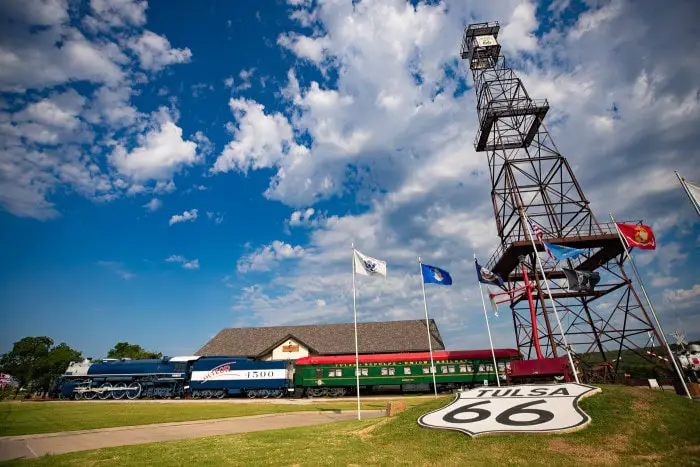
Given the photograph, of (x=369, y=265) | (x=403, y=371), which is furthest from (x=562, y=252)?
(x=403, y=371)

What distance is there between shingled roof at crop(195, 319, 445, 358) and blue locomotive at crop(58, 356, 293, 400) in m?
8.24

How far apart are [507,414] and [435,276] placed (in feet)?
49.4

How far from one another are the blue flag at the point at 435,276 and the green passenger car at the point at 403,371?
1121cm

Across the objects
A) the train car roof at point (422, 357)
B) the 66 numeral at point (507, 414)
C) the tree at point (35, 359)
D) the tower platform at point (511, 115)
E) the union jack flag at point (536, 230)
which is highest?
the tower platform at point (511, 115)

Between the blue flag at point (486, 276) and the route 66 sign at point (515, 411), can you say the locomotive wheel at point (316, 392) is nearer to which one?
the blue flag at point (486, 276)

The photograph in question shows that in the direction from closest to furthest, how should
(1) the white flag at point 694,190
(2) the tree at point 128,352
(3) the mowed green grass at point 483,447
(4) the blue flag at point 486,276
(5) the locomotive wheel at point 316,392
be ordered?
1. (3) the mowed green grass at point 483,447
2. (1) the white flag at point 694,190
3. (4) the blue flag at point 486,276
4. (5) the locomotive wheel at point 316,392
5. (2) the tree at point 128,352

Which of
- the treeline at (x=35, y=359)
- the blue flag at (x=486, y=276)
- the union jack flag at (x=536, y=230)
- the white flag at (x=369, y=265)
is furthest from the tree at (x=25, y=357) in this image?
the union jack flag at (x=536, y=230)

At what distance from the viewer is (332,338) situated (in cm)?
4719

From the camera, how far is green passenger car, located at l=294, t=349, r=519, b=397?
32.7 m

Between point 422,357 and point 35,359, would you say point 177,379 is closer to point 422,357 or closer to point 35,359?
point 422,357

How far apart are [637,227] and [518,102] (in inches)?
668

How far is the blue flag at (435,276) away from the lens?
25781 mm

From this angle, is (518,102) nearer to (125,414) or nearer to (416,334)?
(416,334)

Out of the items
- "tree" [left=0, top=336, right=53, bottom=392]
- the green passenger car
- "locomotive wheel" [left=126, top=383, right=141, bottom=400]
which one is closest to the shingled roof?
the green passenger car
